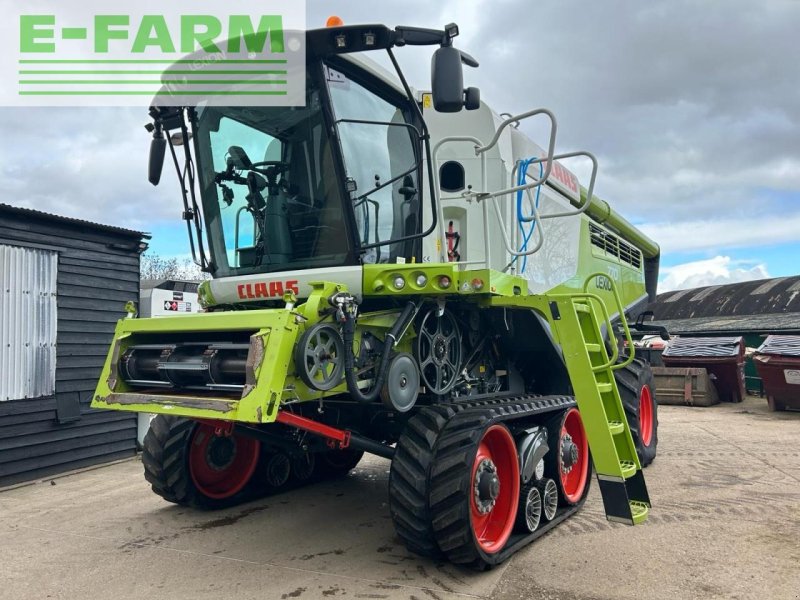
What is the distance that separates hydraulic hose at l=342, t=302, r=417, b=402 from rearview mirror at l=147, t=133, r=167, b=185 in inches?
82.5

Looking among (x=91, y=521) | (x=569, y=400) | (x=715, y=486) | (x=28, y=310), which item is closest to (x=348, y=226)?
(x=569, y=400)

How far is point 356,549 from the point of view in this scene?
4.23 m

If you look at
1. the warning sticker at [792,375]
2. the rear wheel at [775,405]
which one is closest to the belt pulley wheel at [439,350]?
the warning sticker at [792,375]

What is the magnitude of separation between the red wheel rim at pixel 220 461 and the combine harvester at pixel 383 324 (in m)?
0.01

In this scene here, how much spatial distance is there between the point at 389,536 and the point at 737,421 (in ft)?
25.8

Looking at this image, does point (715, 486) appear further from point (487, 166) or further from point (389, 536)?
point (487, 166)

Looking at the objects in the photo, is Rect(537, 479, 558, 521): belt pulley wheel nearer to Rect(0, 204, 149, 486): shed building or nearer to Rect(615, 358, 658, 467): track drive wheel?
Rect(615, 358, 658, 467): track drive wheel

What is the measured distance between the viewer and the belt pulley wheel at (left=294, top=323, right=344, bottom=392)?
336cm

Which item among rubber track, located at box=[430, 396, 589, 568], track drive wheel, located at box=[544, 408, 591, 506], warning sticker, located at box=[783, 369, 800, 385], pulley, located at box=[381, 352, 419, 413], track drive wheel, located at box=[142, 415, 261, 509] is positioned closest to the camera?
rubber track, located at box=[430, 396, 589, 568]

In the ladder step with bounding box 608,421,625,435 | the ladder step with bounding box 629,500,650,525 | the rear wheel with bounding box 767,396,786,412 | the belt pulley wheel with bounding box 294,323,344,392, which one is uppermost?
the belt pulley wheel with bounding box 294,323,344,392

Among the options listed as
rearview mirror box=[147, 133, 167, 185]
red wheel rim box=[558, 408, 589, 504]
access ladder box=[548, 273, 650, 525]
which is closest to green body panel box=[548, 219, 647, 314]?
red wheel rim box=[558, 408, 589, 504]

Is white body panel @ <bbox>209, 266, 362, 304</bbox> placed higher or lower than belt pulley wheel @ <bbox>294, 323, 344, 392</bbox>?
higher

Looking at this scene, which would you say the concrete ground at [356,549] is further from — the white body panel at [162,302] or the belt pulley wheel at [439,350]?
the white body panel at [162,302]

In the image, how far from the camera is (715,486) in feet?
19.0
